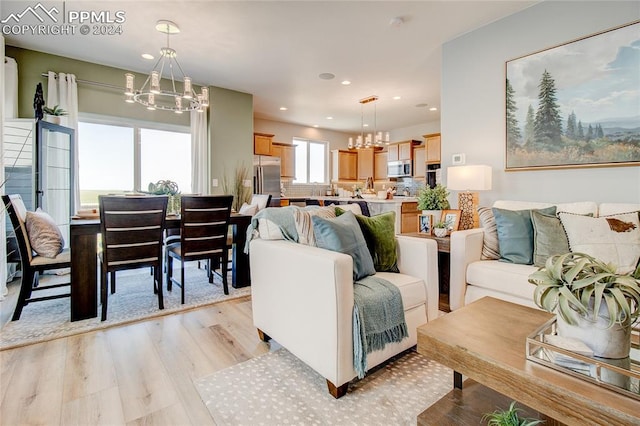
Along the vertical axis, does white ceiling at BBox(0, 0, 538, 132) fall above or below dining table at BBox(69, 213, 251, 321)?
above

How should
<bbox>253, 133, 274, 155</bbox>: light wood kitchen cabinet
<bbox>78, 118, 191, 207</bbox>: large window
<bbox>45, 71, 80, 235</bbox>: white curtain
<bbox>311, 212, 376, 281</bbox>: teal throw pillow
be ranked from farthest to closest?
<bbox>253, 133, 274, 155</bbox>: light wood kitchen cabinet < <bbox>78, 118, 191, 207</bbox>: large window < <bbox>45, 71, 80, 235</bbox>: white curtain < <bbox>311, 212, 376, 281</bbox>: teal throw pillow

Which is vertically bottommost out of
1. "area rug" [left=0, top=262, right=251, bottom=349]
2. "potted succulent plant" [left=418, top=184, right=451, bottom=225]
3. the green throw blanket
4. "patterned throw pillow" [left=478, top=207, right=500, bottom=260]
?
"area rug" [left=0, top=262, right=251, bottom=349]

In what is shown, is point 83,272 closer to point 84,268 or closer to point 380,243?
point 84,268

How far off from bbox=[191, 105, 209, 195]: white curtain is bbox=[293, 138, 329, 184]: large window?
3311 millimetres

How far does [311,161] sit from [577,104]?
6412 mm

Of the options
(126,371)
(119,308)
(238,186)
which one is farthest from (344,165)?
(126,371)

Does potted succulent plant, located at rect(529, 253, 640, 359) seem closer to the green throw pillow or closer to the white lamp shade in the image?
the green throw pillow

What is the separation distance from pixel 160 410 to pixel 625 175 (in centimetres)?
356

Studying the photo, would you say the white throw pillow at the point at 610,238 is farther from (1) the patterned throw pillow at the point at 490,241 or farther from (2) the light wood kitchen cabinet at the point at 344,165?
(2) the light wood kitchen cabinet at the point at 344,165

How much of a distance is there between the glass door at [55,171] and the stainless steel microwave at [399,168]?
651 cm

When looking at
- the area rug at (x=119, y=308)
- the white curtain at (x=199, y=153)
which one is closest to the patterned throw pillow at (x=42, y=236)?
the area rug at (x=119, y=308)

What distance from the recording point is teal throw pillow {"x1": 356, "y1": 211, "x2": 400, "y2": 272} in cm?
213

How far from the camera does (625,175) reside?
2414 millimetres

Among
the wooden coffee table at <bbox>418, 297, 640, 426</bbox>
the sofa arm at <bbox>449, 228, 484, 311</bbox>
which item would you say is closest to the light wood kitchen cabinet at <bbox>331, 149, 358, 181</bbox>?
the sofa arm at <bbox>449, 228, 484, 311</bbox>
